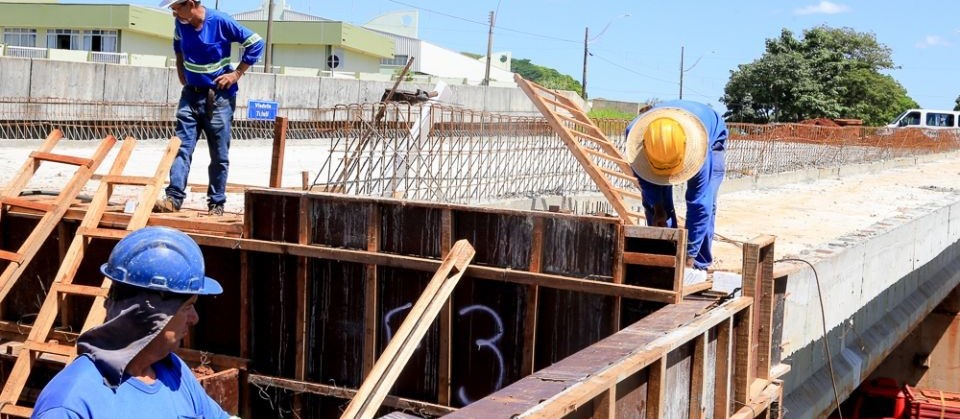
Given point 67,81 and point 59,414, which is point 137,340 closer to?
point 59,414

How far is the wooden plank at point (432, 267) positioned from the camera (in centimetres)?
691

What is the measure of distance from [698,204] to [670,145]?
0.65 meters

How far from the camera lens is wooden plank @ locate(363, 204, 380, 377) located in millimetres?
7828

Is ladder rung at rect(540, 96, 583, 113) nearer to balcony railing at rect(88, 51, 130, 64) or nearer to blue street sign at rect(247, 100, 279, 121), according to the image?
blue street sign at rect(247, 100, 279, 121)

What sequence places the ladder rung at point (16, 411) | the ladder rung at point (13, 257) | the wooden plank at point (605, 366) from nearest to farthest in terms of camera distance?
the wooden plank at point (605, 366) → the ladder rung at point (16, 411) → the ladder rung at point (13, 257)

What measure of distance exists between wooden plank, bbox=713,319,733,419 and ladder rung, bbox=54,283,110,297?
4.22 meters

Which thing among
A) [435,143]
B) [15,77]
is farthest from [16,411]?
[15,77]

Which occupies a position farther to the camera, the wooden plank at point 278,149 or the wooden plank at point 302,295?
the wooden plank at point 278,149

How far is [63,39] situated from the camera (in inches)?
2164

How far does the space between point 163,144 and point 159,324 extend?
21.8m

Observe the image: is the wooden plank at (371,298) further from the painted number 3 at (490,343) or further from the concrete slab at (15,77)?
the concrete slab at (15,77)

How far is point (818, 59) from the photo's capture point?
54.8m

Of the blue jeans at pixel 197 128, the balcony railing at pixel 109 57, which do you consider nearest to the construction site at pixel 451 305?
the blue jeans at pixel 197 128

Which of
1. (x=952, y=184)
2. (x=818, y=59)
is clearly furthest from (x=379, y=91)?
(x=818, y=59)
